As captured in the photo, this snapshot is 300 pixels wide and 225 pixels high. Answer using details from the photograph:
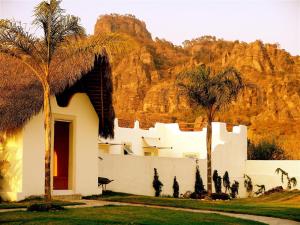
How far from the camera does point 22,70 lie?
69.6 feet

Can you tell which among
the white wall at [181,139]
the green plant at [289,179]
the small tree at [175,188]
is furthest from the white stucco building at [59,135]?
the green plant at [289,179]

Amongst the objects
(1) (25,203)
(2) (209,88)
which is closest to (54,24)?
(1) (25,203)

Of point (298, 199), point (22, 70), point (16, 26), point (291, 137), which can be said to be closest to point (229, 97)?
point (298, 199)

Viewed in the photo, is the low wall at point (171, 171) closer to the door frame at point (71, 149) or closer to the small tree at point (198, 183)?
the small tree at point (198, 183)

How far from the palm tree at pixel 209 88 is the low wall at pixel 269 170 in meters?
11.0

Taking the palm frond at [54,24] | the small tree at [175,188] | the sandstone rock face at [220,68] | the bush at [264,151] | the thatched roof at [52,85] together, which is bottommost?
the small tree at [175,188]

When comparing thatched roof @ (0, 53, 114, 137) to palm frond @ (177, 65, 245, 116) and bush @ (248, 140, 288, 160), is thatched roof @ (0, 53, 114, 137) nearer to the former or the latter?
palm frond @ (177, 65, 245, 116)

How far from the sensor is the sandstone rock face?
7650cm

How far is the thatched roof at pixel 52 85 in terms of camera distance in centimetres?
1969

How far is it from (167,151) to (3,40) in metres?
25.9

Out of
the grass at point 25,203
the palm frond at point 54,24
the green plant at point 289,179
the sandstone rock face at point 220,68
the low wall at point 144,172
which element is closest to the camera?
the palm frond at point 54,24

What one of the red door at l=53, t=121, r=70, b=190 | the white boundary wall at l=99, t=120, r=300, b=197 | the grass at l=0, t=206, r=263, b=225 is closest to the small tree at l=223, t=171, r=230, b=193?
the white boundary wall at l=99, t=120, r=300, b=197

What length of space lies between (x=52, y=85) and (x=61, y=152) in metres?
3.66

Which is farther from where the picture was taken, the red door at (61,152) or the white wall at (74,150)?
the red door at (61,152)
